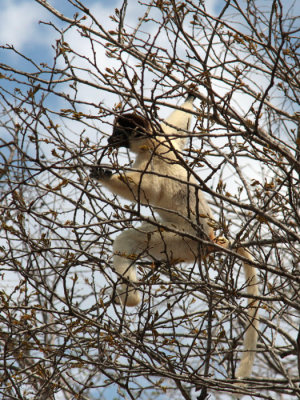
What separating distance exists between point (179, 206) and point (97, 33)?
231 centimetres

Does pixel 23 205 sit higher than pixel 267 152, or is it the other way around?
pixel 267 152

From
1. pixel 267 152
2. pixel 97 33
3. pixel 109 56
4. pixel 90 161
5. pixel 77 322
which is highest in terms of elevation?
pixel 97 33

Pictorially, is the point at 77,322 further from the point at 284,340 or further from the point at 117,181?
the point at 284,340

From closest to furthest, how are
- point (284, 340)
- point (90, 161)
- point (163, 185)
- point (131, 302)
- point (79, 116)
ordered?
1. point (79, 116)
2. point (90, 161)
3. point (131, 302)
4. point (163, 185)
5. point (284, 340)

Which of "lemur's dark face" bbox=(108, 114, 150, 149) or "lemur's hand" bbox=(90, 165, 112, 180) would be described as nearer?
"lemur's dark face" bbox=(108, 114, 150, 149)

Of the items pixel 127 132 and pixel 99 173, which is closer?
pixel 99 173

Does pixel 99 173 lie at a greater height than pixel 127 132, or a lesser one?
lesser

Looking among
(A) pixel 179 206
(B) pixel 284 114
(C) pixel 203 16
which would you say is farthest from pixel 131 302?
(C) pixel 203 16

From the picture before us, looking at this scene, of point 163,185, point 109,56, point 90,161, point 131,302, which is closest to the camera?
point 109,56

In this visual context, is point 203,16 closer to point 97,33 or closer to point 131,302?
point 97,33

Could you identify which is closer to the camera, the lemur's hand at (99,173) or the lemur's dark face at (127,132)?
the lemur's dark face at (127,132)

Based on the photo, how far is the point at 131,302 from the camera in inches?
229

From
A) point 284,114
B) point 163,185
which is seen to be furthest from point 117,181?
point 284,114

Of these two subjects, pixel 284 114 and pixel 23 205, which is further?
pixel 284 114
